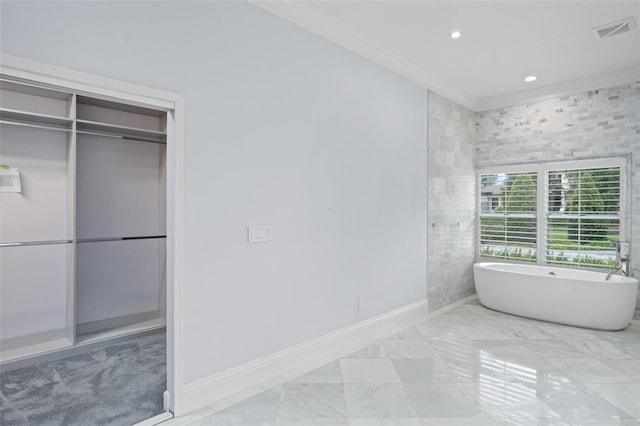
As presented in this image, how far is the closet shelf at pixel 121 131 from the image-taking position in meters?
3.42

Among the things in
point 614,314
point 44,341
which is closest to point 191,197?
point 44,341

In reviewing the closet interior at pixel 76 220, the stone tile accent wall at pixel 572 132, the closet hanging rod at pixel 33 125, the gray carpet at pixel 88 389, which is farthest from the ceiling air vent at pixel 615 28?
the closet hanging rod at pixel 33 125

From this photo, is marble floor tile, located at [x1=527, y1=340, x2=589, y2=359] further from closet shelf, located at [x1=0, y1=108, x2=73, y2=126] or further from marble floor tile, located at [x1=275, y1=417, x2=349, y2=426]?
closet shelf, located at [x1=0, y1=108, x2=73, y2=126]

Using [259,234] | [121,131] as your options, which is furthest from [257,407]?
[121,131]

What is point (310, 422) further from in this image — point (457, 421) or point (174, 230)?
point (174, 230)

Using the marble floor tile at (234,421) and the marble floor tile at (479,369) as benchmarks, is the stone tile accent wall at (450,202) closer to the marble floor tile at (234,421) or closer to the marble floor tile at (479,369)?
the marble floor tile at (479,369)

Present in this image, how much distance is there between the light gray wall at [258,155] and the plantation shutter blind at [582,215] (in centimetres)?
243

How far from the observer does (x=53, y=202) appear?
132 inches

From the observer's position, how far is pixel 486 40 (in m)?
3.51

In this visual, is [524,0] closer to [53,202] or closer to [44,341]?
[53,202]

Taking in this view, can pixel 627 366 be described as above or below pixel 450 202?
below

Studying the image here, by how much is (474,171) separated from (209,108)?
14.3ft

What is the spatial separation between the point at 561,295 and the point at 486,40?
Result: 2893mm

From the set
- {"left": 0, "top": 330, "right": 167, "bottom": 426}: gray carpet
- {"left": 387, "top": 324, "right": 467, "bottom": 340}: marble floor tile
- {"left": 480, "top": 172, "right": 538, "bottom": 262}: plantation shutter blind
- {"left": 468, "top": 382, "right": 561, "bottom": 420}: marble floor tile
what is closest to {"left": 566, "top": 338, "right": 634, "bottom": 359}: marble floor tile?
{"left": 387, "top": 324, "right": 467, "bottom": 340}: marble floor tile
